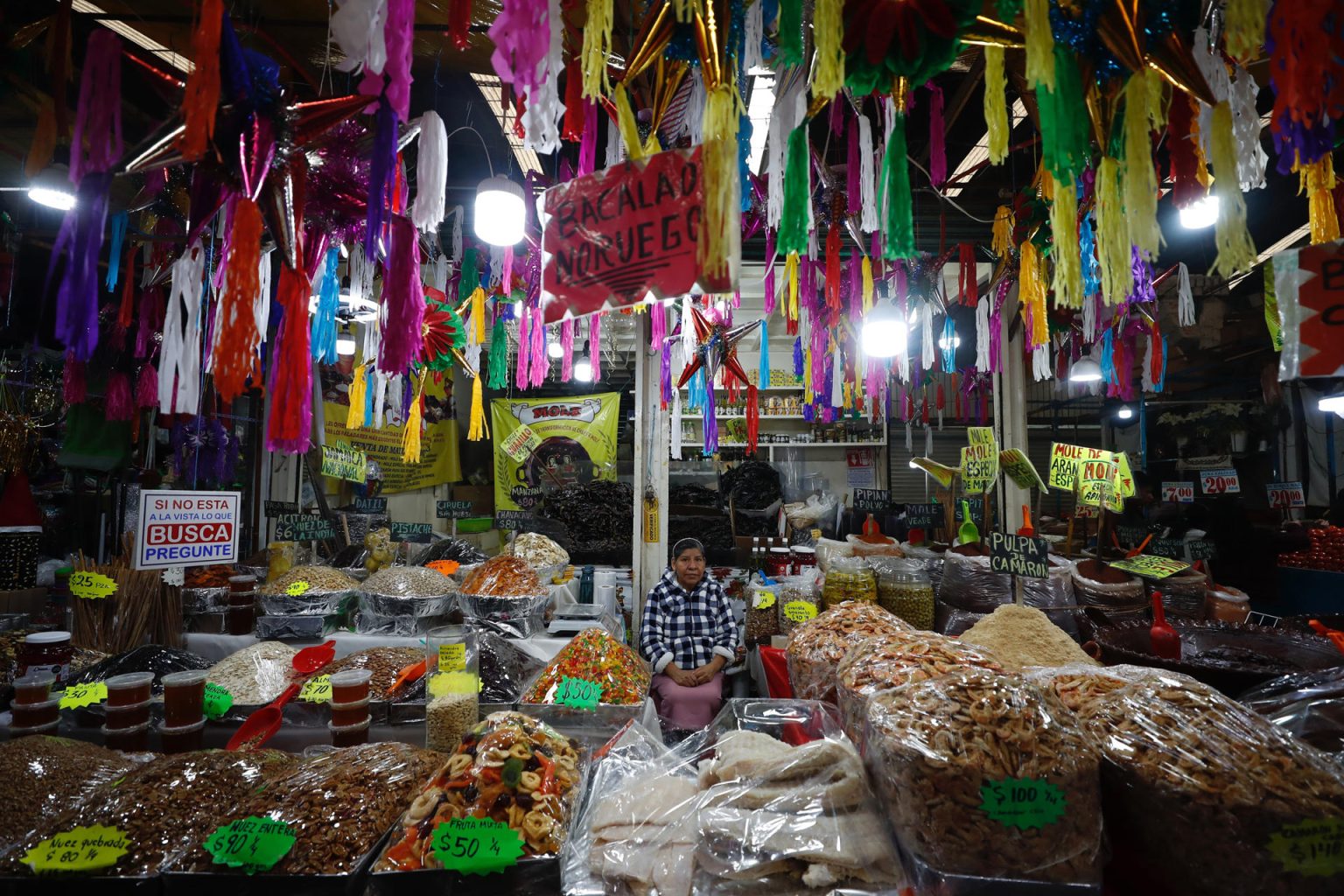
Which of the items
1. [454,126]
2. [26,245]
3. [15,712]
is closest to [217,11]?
[15,712]

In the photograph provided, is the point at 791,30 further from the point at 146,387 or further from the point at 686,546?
the point at 146,387

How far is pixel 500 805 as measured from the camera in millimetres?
1071

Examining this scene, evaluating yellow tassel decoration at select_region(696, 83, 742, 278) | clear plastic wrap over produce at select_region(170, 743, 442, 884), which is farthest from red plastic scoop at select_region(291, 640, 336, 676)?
yellow tassel decoration at select_region(696, 83, 742, 278)

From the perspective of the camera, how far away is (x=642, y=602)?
3906 millimetres

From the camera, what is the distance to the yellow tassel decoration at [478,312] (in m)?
3.62

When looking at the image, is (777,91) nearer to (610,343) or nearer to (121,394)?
(121,394)

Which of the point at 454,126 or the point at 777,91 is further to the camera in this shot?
the point at 454,126

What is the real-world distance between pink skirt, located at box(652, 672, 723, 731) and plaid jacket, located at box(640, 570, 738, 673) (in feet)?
0.63

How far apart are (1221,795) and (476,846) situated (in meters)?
1.14

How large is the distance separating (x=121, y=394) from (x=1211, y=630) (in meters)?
5.81

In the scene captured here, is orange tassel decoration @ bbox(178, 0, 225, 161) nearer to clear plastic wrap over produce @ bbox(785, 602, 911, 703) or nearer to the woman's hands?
clear plastic wrap over produce @ bbox(785, 602, 911, 703)

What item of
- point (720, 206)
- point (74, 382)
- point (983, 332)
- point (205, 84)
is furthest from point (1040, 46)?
point (74, 382)

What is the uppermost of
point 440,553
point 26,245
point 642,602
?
point 26,245

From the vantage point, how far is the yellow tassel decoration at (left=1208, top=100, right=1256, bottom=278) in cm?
118
